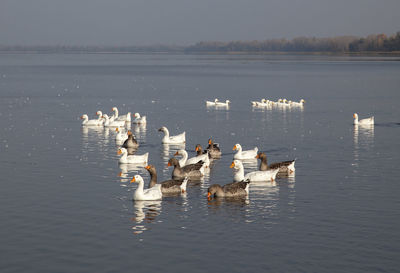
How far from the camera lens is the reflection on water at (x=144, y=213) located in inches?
803

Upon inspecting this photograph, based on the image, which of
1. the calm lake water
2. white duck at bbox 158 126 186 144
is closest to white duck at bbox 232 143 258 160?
the calm lake water

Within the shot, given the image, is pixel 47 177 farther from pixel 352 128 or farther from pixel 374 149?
pixel 352 128

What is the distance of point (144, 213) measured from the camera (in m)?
22.0

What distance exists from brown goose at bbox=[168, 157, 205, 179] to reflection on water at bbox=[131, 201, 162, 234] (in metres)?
3.93

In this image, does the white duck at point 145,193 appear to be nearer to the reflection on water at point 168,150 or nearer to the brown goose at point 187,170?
the brown goose at point 187,170

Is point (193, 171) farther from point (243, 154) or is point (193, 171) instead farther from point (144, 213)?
point (144, 213)

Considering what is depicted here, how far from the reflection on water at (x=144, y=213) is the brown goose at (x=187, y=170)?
393cm

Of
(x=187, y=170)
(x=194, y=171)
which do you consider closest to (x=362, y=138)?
(x=194, y=171)

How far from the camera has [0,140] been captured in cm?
3781

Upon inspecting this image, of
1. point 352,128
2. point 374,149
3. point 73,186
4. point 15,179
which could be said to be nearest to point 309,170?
point 374,149

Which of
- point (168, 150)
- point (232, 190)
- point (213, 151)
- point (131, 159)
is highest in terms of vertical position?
point (213, 151)

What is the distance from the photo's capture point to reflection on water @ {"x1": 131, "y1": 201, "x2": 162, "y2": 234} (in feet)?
66.9

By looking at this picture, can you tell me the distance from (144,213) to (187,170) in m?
6.36

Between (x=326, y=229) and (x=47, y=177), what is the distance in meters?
13.4
